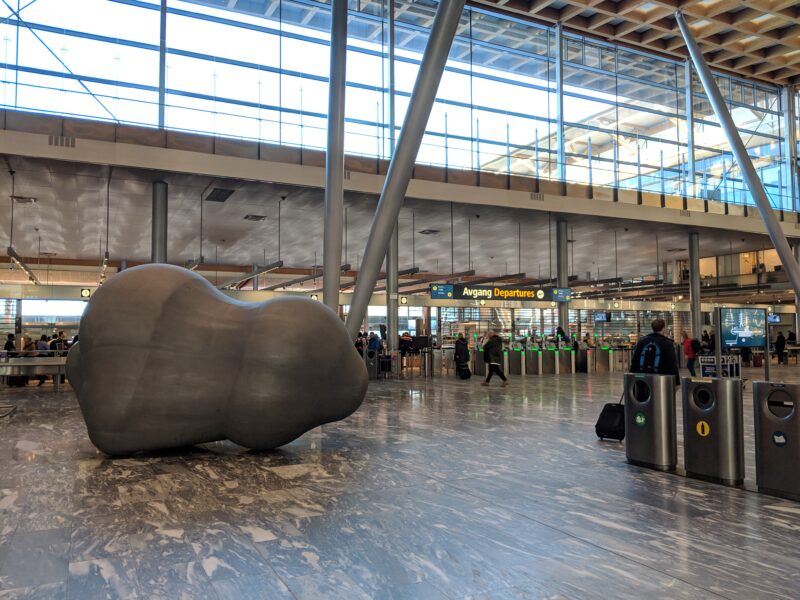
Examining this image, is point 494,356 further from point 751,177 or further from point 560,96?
point 560,96

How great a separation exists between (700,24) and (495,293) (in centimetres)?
1397

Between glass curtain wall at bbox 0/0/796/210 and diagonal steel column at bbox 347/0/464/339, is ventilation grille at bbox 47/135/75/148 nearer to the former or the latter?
glass curtain wall at bbox 0/0/796/210

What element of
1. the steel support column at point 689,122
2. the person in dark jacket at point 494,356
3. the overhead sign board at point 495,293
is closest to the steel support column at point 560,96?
the overhead sign board at point 495,293

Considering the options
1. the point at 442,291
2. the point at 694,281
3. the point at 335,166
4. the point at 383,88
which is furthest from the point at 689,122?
the point at 335,166

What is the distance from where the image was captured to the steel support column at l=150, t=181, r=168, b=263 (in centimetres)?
1517

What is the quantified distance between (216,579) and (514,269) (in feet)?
102

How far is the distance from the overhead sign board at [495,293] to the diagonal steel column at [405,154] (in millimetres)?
6586

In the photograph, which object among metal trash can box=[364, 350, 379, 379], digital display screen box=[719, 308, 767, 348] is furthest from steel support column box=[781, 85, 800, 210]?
A: digital display screen box=[719, 308, 767, 348]

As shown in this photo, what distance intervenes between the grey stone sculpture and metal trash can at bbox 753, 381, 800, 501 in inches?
159

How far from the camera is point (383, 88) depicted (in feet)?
→ 64.7

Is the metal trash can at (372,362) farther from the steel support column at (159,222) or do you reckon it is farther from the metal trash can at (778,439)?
the metal trash can at (778,439)

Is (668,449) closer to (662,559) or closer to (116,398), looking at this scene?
(662,559)

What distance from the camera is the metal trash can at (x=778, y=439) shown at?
477cm

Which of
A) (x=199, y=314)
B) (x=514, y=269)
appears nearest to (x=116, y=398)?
(x=199, y=314)
